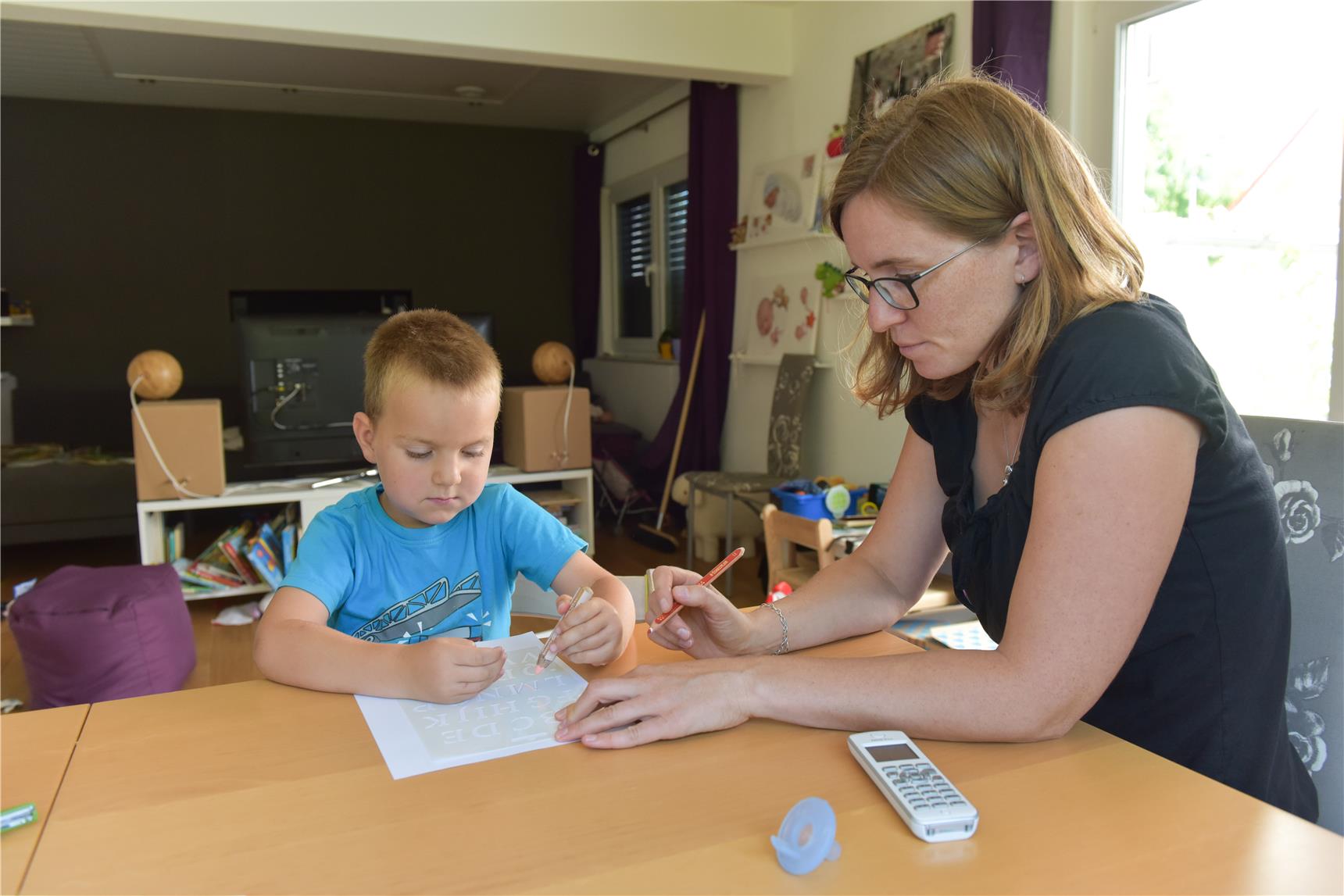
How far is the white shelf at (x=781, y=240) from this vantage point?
387 cm

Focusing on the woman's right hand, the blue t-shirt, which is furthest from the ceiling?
the woman's right hand

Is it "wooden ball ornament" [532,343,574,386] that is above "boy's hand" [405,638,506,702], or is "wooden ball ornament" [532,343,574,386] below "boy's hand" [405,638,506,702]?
above

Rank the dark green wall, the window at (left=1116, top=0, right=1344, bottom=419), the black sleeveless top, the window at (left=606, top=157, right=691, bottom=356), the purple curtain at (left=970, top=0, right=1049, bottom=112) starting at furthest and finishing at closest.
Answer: the dark green wall → the window at (left=606, top=157, right=691, bottom=356) → the purple curtain at (left=970, top=0, right=1049, bottom=112) → the window at (left=1116, top=0, right=1344, bottom=419) → the black sleeveless top

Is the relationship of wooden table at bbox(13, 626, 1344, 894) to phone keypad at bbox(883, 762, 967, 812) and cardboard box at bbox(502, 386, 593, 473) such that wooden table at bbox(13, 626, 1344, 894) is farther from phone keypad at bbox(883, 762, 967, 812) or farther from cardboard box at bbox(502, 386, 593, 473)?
cardboard box at bbox(502, 386, 593, 473)

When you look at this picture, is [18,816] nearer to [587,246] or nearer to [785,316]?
[785,316]

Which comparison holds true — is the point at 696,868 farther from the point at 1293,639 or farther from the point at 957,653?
the point at 1293,639

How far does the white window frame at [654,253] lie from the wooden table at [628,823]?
4.34 metres

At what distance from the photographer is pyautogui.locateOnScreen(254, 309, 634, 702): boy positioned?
51.7 inches

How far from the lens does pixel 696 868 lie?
2.15ft

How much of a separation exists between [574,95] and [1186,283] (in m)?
4.16

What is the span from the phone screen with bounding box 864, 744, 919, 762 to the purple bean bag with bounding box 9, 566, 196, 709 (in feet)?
8.45

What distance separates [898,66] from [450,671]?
3.11 m

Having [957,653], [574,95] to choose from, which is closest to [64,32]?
[574,95]

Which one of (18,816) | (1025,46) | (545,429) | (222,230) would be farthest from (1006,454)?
(222,230)
